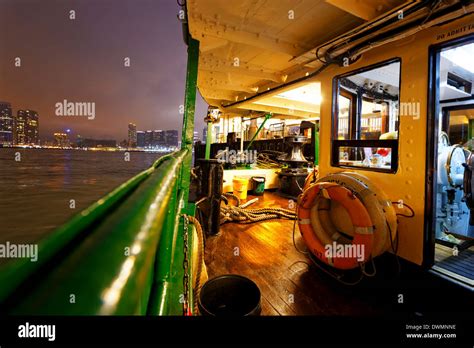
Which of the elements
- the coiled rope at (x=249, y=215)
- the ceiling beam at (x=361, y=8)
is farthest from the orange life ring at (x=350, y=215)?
the ceiling beam at (x=361, y=8)

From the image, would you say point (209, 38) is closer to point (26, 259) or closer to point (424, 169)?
point (424, 169)

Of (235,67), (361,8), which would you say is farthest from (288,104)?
(361,8)

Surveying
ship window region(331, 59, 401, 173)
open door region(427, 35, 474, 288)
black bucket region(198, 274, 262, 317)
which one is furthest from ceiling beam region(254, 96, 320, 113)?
black bucket region(198, 274, 262, 317)

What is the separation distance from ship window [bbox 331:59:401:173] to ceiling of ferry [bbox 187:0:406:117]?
72 centimetres

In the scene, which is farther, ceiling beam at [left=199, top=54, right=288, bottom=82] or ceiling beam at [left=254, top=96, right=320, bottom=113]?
ceiling beam at [left=254, top=96, right=320, bottom=113]

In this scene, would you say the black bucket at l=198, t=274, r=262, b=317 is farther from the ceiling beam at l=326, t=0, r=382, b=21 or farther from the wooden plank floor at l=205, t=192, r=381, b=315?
the ceiling beam at l=326, t=0, r=382, b=21

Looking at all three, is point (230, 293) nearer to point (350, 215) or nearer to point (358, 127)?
point (350, 215)

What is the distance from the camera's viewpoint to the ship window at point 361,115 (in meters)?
3.16

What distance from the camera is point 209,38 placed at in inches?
137

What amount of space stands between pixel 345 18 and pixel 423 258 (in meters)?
3.21

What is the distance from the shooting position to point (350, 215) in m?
2.66

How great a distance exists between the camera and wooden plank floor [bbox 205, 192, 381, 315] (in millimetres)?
2334

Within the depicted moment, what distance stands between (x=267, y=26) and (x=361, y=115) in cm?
289

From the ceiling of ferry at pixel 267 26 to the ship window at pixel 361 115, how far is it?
0.72m
